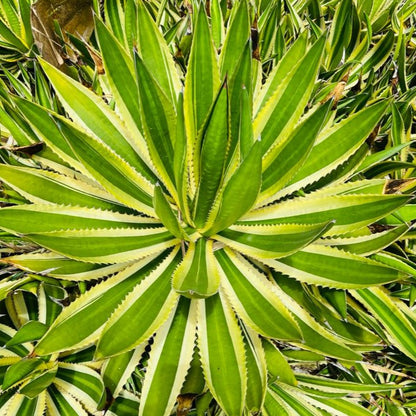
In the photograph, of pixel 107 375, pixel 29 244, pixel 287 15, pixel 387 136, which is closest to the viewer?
pixel 107 375

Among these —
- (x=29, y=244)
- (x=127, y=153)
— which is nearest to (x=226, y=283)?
(x=127, y=153)

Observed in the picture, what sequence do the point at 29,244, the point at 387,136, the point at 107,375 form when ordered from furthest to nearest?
the point at 387,136 < the point at 29,244 < the point at 107,375

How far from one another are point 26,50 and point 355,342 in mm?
1476

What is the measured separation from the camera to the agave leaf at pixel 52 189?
2.77ft

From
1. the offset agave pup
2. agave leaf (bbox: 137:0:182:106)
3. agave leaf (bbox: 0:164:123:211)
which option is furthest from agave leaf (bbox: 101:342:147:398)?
agave leaf (bbox: 137:0:182:106)

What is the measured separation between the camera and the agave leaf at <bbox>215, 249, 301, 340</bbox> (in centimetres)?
73

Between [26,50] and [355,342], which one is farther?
[26,50]

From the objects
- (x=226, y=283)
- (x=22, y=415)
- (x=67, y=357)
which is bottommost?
(x=22, y=415)

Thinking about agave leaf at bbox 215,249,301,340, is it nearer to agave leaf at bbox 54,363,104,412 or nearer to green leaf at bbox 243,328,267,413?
green leaf at bbox 243,328,267,413

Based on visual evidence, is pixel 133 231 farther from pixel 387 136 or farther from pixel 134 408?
pixel 387 136

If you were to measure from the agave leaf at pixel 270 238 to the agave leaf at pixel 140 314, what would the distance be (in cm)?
15

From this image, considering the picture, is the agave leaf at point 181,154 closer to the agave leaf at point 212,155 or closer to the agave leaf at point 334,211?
the agave leaf at point 212,155

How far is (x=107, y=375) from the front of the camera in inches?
33.1

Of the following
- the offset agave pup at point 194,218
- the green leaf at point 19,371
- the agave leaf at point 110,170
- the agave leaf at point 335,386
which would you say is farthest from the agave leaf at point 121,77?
the agave leaf at point 335,386
